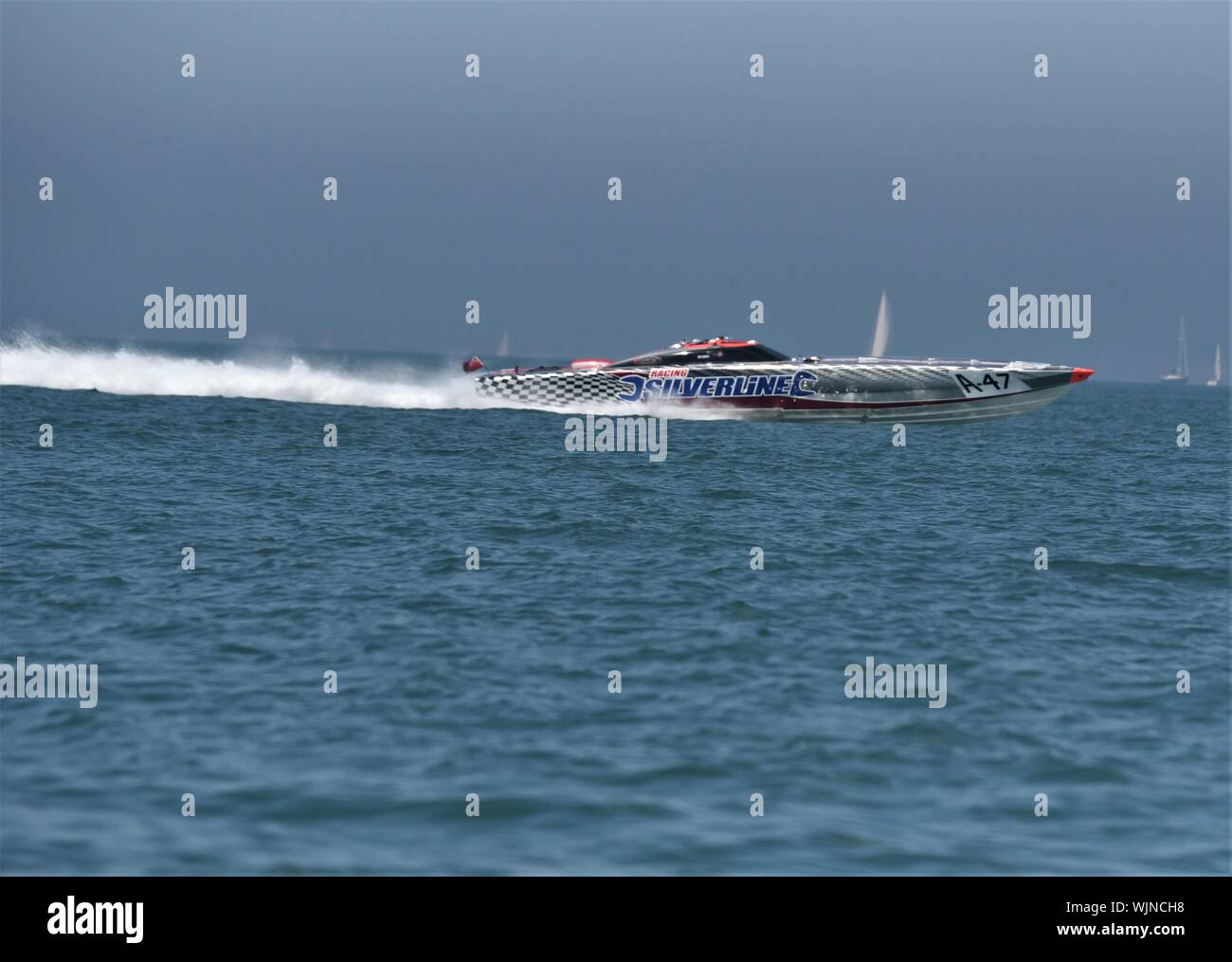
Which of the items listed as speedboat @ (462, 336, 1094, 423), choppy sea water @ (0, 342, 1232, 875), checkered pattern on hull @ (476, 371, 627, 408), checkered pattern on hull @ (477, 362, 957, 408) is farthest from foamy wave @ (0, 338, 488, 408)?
choppy sea water @ (0, 342, 1232, 875)

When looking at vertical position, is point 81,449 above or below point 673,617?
above

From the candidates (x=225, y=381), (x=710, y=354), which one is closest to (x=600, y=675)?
(x=710, y=354)

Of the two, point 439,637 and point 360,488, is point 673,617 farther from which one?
point 360,488

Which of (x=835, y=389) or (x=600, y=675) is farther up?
(x=835, y=389)

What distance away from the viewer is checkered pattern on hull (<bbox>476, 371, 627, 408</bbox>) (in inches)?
1431

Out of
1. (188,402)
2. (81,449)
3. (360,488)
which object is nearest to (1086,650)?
(360,488)

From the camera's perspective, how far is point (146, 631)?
1300cm

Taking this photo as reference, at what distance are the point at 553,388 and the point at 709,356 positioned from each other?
5019 millimetres

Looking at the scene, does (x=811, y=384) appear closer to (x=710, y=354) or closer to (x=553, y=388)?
(x=710, y=354)

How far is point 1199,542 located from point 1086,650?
872 centimetres

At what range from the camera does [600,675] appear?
38.4 feet

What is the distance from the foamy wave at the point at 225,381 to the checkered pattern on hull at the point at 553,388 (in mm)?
438

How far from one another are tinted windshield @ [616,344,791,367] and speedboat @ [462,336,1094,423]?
0.09ft

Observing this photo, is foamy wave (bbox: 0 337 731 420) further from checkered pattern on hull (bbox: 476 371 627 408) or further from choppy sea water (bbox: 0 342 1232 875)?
choppy sea water (bbox: 0 342 1232 875)
